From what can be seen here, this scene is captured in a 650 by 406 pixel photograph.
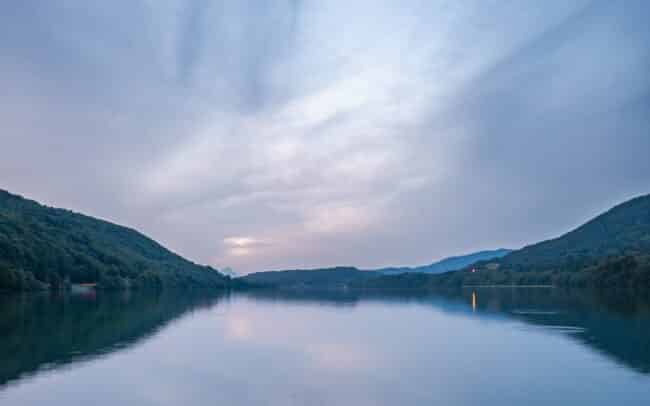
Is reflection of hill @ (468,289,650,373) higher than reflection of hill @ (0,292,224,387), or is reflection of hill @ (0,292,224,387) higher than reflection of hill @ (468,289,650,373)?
reflection of hill @ (0,292,224,387)

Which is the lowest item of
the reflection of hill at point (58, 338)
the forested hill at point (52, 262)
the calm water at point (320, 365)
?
the calm water at point (320, 365)

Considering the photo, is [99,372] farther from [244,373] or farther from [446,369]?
[446,369]

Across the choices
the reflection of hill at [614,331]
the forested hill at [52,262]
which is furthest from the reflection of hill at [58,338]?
the forested hill at [52,262]

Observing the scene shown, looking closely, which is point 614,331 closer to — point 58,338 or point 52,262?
point 58,338

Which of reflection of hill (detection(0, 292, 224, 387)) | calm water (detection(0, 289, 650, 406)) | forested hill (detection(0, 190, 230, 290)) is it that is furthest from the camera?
forested hill (detection(0, 190, 230, 290))

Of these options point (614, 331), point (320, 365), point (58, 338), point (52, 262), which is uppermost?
point (52, 262)

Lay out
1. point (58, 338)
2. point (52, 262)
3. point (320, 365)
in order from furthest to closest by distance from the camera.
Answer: point (52, 262)
point (58, 338)
point (320, 365)

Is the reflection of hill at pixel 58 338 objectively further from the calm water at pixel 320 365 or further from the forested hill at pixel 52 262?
the forested hill at pixel 52 262

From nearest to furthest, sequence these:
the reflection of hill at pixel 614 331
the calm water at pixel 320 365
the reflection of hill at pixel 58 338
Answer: the calm water at pixel 320 365 < the reflection of hill at pixel 58 338 < the reflection of hill at pixel 614 331

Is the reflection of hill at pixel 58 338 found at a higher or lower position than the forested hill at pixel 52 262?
lower

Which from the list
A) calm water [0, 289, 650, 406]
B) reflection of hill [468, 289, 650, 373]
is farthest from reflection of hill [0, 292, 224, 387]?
reflection of hill [468, 289, 650, 373]

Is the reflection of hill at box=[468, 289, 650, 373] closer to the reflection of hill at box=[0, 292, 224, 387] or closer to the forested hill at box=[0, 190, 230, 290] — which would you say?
the reflection of hill at box=[0, 292, 224, 387]

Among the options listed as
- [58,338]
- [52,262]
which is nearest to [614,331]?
[58,338]

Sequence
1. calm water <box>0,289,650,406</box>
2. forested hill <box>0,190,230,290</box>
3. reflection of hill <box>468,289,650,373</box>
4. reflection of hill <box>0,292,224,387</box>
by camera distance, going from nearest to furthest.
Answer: calm water <box>0,289,650,406</box>, reflection of hill <box>0,292,224,387</box>, reflection of hill <box>468,289,650,373</box>, forested hill <box>0,190,230,290</box>
